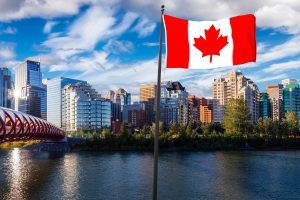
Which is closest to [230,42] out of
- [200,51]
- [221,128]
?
[200,51]

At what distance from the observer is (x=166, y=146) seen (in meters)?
112

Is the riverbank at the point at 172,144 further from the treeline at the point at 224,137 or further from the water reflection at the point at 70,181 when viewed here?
the water reflection at the point at 70,181

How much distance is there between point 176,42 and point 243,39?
8.50ft

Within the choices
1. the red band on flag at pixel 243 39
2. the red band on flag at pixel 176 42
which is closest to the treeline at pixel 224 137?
the red band on flag at pixel 176 42

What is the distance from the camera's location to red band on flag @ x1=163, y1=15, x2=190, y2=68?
14.2 metres

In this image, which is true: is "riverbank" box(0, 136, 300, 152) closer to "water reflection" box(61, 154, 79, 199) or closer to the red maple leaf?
"water reflection" box(61, 154, 79, 199)

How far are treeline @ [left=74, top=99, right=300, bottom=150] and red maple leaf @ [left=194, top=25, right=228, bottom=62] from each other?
96651mm

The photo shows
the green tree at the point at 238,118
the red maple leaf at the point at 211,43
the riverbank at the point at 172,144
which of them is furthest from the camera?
the green tree at the point at 238,118

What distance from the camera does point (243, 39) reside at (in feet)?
46.1

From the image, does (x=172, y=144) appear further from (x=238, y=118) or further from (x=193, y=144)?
(x=238, y=118)

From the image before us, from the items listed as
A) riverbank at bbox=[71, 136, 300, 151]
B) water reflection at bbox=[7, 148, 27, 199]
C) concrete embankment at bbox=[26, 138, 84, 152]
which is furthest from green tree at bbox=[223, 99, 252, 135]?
water reflection at bbox=[7, 148, 27, 199]

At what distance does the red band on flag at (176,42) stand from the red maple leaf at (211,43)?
536 mm

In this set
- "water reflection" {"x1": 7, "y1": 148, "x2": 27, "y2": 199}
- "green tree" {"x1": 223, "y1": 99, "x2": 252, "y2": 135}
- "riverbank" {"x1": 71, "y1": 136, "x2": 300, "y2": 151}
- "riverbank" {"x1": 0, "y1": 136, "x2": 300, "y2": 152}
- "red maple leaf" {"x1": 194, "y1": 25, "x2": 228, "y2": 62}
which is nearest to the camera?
"red maple leaf" {"x1": 194, "y1": 25, "x2": 228, "y2": 62}

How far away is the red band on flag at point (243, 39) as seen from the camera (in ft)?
45.8
